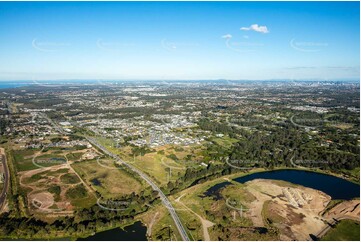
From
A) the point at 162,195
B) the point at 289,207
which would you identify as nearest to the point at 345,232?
the point at 289,207

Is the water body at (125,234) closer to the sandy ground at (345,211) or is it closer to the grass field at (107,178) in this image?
the grass field at (107,178)

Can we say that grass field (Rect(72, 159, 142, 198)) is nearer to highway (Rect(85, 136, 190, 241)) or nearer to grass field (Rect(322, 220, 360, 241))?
highway (Rect(85, 136, 190, 241))

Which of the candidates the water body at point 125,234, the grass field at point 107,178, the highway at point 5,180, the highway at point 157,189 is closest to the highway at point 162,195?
the highway at point 157,189

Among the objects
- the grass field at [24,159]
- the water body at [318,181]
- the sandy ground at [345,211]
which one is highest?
the grass field at [24,159]

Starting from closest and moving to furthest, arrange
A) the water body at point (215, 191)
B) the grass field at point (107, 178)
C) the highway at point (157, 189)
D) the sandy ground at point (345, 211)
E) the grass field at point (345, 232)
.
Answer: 1. the grass field at point (345, 232)
2. the highway at point (157, 189)
3. the sandy ground at point (345, 211)
4. the water body at point (215, 191)
5. the grass field at point (107, 178)

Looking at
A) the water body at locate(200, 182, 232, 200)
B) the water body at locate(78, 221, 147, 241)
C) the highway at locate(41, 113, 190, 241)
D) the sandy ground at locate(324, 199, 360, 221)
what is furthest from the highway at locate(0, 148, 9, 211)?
the sandy ground at locate(324, 199, 360, 221)
